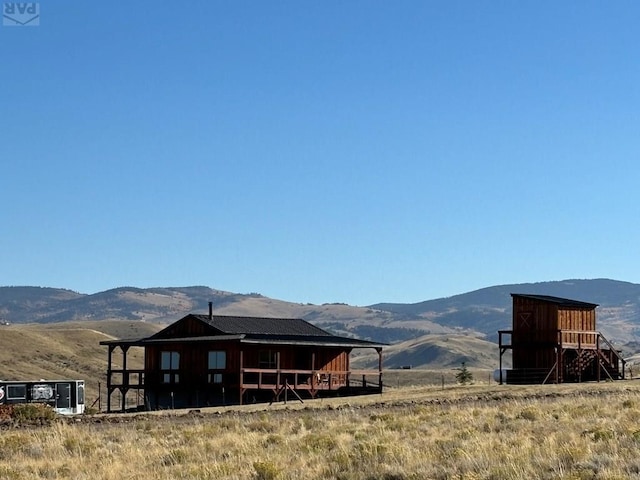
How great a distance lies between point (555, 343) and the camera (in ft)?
186

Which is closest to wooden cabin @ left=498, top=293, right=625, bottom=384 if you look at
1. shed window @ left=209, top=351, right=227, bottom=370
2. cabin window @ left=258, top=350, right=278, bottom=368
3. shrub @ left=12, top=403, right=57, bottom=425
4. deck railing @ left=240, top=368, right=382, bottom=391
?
deck railing @ left=240, top=368, right=382, bottom=391

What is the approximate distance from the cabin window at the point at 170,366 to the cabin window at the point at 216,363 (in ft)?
8.46

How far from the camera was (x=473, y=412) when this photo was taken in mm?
31062

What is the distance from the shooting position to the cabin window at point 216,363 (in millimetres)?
50650

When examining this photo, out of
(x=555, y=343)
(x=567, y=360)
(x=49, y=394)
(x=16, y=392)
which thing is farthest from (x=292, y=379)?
(x=567, y=360)

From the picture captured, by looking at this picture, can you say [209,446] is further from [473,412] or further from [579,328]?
[579,328]

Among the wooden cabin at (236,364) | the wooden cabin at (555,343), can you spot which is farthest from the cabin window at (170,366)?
the wooden cabin at (555,343)

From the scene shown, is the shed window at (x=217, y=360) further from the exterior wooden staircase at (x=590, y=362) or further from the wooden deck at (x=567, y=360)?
the exterior wooden staircase at (x=590, y=362)

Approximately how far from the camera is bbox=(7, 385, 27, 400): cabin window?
4741cm

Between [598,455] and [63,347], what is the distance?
77041 mm

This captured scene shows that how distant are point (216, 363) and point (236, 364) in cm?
158

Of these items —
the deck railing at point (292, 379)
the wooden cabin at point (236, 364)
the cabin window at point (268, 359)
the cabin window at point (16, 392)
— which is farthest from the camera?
the cabin window at point (268, 359)

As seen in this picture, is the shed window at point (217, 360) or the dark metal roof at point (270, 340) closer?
the dark metal roof at point (270, 340)

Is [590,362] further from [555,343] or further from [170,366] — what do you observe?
[170,366]
